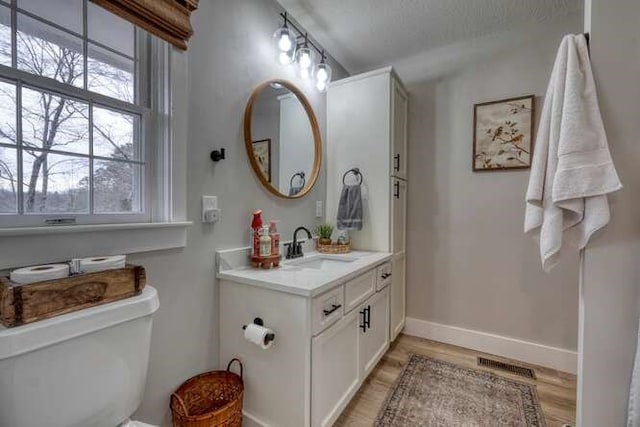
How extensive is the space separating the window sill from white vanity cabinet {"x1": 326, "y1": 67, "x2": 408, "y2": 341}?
136 cm

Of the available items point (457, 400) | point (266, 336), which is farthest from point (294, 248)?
point (457, 400)

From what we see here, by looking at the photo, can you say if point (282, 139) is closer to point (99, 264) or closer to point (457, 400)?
point (99, 264)

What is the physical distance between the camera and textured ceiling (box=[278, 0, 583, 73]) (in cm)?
178

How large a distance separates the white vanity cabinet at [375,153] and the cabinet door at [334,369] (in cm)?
72

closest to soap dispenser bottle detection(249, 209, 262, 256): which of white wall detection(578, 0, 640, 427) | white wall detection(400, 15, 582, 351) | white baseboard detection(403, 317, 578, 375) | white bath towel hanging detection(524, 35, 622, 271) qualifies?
white bath towel hanging detection(524, 35, 622, 271)

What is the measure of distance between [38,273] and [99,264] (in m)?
0.13

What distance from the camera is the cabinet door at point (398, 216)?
2.12m

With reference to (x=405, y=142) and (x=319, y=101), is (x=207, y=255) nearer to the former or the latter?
(x=319, y=101)

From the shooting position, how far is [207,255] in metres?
1.34

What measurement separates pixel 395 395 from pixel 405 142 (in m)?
1.89

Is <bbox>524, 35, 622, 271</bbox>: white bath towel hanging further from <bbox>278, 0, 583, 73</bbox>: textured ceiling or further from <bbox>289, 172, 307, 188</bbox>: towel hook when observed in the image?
<bbox>289, 172, 307, 188</bbox>: towel hook

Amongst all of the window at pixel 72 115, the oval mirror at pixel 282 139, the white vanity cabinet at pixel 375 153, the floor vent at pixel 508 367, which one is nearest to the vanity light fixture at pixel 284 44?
the oval mirror at pixel 282 139

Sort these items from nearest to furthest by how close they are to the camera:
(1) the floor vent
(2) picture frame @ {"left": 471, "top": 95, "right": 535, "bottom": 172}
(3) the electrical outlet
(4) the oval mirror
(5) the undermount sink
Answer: (3) the electrical outlet
(4) the oval mirror
(5) the undermount sink
(1) the floor vent
(2) picture frame @ {"left": 471, "top": 95, "right": 535, "bottom": 172}

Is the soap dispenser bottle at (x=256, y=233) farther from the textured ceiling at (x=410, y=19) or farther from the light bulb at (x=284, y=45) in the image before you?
the textured ceiling at (x=410, y=19)
